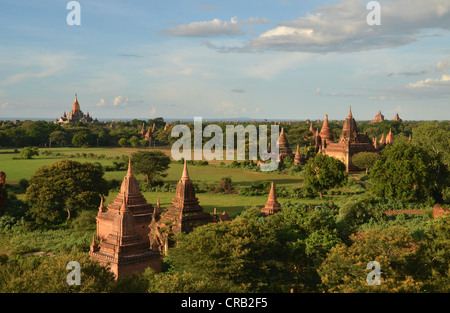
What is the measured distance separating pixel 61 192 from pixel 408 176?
30.4m

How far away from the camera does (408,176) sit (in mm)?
35500

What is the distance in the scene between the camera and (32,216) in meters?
33.2

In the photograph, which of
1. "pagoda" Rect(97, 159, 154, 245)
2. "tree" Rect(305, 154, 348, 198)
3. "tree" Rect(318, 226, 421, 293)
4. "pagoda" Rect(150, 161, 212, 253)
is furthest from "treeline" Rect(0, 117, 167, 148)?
"tree" Rect(318, 226, 421, 293)

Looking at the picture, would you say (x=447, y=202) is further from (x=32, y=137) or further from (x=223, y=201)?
(x=32, y=137)

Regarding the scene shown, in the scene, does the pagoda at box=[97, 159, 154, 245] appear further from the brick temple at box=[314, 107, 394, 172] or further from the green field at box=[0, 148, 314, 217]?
the brick temple at box=[314, 107, 394, 172]

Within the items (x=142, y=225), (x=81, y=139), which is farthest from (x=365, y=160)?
(x=81, y=139)

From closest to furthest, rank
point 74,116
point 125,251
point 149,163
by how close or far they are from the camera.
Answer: point 125,251
point 149,163
point 74,116

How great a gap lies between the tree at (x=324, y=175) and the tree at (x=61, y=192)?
A: 21207 millimetres

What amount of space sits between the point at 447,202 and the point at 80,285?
35416 millimetres

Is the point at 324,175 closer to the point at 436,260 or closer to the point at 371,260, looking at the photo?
the point at 436,260

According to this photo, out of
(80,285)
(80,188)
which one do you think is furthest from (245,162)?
(80,285)

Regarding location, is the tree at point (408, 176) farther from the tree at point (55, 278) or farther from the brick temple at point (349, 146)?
the tree at point (55, 278)

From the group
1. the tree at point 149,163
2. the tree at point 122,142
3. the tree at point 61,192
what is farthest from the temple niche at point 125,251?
the tree at point 122,142

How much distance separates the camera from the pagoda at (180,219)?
23.0m
